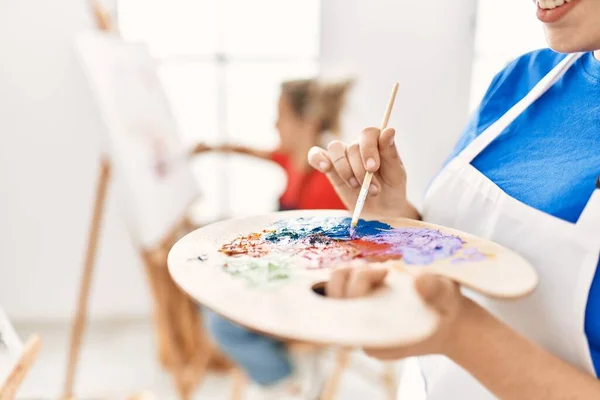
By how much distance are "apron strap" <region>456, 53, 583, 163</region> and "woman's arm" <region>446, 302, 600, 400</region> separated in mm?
297

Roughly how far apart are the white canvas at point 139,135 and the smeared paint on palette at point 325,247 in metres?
0.97

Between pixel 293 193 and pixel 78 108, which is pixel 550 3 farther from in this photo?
pixel 78 108

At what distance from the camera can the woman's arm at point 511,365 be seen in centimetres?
47

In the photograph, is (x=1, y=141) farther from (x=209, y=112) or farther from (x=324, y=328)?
(x=324, y=328)

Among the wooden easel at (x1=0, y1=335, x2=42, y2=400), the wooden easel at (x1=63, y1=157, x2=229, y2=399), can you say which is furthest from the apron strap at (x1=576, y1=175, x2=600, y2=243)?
the wooden easel at (x1=63, y1=157, x2=229, y2=399)

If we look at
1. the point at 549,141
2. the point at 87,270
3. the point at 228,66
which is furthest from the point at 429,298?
the point at 228,66

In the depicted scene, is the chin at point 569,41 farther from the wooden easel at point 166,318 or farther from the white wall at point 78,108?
the white wall at point 78,108

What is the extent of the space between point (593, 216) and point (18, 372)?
631 mm

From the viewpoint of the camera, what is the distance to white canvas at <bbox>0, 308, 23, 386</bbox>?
58 centimetres

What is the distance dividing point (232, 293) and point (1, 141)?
230 centimetres

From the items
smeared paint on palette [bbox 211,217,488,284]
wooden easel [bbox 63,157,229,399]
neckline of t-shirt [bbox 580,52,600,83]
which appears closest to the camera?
smeared paint on palette [bbox 211,217,488,284]

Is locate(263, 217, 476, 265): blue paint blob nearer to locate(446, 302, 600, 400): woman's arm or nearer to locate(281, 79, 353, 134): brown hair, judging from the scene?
locate(446, 302, 600, 400): woman's arm

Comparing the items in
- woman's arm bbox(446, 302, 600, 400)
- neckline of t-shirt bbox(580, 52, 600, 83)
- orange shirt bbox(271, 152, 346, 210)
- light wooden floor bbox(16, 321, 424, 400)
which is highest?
neckline of t-shirt bbox(580, 52, 600, 83)

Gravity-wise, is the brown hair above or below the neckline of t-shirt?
below
